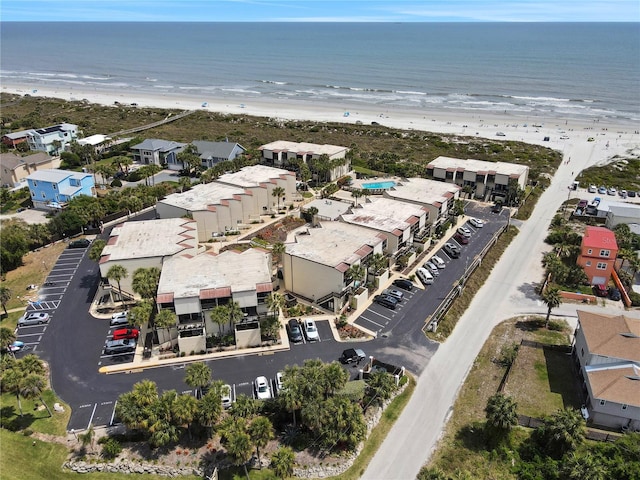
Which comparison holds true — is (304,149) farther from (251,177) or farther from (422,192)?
(422,192)

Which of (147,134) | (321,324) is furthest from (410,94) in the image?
(321,324)

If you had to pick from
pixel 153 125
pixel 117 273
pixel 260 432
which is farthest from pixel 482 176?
pixel 153 125

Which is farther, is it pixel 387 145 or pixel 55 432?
pixel 387 145

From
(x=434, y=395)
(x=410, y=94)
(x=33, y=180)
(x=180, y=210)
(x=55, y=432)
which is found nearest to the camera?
(x=55, y=432)

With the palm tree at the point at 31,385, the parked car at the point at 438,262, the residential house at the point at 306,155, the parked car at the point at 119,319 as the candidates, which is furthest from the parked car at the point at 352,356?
the residential house at the point at 306,155

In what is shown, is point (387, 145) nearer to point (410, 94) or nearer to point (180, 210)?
point (180, 210)

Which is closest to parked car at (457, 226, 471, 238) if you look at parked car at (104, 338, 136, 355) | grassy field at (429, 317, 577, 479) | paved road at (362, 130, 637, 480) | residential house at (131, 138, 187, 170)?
paved road at (362, 130, 637, 480)

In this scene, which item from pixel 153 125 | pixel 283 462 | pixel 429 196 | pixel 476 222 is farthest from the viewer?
pixel 153 125
